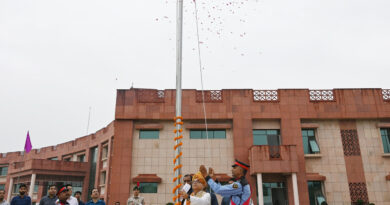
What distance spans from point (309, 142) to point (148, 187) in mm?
10231

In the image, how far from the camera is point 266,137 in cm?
1892

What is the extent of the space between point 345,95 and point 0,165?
130ft

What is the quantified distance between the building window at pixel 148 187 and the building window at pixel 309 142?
9446 millimetres

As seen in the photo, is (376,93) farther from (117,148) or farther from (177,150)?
(177,150)

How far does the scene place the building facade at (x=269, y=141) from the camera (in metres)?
17.6

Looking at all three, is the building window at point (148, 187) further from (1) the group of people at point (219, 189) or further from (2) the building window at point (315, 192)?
(1) the group of people at point (219, 189)

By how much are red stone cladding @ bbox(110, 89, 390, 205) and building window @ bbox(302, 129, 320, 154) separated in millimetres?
719

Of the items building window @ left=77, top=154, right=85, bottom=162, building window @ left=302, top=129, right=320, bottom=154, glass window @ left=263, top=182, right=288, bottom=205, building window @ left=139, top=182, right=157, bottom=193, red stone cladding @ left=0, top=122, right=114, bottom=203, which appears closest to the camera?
glass window @ left=263, top=182, right=288, bottom=205

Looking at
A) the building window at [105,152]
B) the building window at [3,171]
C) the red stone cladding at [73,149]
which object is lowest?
the building window at [3,171]

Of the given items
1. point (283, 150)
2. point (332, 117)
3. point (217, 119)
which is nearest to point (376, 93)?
point (332, 117)

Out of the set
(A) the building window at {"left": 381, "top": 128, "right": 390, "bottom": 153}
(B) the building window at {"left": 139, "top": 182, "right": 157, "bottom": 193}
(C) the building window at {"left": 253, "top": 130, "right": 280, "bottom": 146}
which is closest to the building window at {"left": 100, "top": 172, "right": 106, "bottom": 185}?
(B) the building window at {"left": 139, "top": 182, "right": 157, "bottom": 193}

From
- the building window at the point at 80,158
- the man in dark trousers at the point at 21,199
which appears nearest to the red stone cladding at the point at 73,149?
the building window at the point at 80,158

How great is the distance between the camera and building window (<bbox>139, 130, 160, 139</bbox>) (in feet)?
62.0

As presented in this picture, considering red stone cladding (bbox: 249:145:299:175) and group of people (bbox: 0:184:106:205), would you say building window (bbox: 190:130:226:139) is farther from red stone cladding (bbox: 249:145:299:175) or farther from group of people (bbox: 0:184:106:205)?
group of people (bbox: 0:184:106:205)
